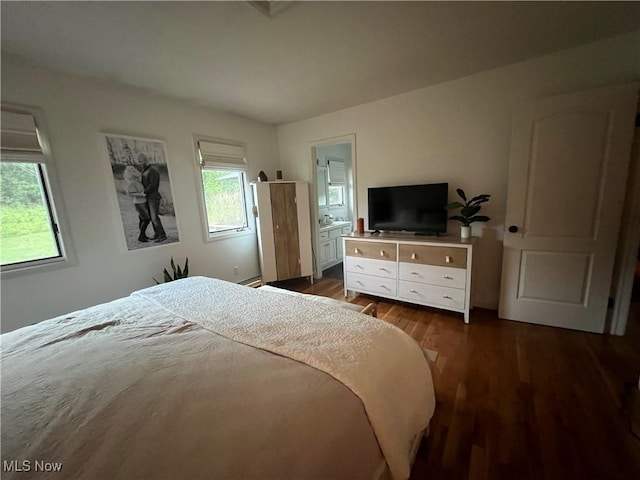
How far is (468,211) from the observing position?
2496 mm

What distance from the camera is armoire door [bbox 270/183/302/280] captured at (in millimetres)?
3615

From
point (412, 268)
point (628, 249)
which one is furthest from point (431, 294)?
point (628, 249)

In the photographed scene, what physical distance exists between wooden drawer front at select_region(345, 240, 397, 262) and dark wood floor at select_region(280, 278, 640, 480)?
833mm

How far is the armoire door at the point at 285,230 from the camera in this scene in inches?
142

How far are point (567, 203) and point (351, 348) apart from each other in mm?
2402

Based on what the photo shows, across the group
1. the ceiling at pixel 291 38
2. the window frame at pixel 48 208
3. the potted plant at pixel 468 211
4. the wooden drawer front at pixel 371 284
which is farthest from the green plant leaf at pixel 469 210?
the window frame at pixel 48 208

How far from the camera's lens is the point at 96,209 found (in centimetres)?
233

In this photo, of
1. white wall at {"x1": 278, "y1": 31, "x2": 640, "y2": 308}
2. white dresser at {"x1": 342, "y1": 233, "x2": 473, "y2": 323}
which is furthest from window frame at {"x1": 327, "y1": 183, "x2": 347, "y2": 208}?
white dresser at {"x1": 342, "y1": 233, "x2": 473, "y2": 323}

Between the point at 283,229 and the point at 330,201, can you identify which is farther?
the point at 330,201

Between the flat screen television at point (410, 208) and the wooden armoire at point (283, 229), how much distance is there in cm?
112

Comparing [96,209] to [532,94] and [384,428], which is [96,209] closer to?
[384,428]

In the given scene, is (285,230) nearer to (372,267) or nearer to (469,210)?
(372,267)

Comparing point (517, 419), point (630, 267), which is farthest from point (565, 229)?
point (517, 419)

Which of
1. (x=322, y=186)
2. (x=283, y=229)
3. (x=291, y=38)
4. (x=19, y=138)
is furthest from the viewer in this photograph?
(x=322, y=186)
